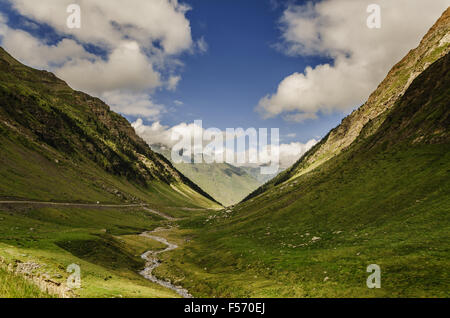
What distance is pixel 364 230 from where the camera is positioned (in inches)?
2467

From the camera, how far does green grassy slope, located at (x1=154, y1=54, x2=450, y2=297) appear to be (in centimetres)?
3959

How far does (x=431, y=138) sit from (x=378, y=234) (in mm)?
52016

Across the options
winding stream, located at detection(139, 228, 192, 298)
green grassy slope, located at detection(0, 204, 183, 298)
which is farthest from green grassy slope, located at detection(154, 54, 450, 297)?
green grassy slope, located at detection(0, 204, 183, 298)

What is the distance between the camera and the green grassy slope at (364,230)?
130 ft

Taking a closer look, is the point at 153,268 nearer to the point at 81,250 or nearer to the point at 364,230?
the point at 81,250

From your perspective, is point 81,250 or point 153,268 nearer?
point 81,250

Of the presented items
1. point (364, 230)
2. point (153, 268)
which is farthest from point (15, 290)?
point (153, 268)

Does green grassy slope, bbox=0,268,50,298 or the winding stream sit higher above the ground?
green grassy slope, bbox=0,268,50,298

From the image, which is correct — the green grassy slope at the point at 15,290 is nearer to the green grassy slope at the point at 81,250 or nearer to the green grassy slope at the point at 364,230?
the green grassy slope at the point at 81,250

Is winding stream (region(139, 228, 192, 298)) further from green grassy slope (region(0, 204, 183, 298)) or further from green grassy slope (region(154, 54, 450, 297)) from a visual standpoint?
green grassy slope (region(154, 54, 450, 297))

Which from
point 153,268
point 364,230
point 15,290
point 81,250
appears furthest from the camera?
point 153,268

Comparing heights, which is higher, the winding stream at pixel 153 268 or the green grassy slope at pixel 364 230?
the green grassy slope at pixel 364 230

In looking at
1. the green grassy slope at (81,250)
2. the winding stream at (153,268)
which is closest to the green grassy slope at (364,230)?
the winding stream at (153,268)
